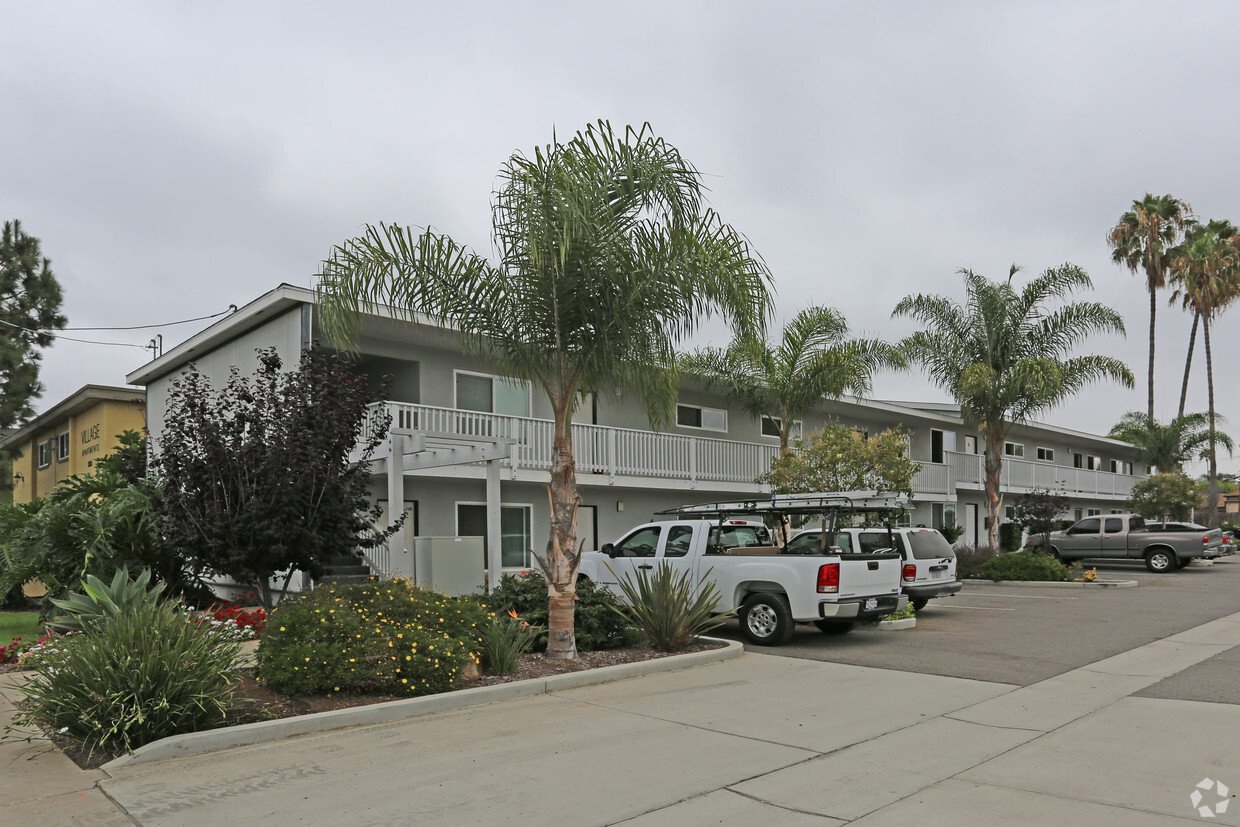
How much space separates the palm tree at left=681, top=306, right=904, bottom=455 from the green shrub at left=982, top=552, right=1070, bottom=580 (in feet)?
19.4

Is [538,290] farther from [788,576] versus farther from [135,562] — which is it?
[135,562]

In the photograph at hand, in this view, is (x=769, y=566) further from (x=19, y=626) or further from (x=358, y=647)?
(x=19, y=626)

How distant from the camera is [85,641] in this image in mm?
7125

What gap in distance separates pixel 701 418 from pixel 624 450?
16.5 ft

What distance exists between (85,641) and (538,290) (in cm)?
563

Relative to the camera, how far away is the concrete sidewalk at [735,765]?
562 cm

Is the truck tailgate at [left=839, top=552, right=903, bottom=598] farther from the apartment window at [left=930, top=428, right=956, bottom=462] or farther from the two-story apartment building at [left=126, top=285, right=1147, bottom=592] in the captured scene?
the apartment window at [left=930, top=428, right=956, bottom=462]

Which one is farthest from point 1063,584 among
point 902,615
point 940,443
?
point 940,443

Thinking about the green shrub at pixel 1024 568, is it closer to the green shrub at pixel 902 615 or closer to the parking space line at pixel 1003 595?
the parking space line at pixel 1003 595

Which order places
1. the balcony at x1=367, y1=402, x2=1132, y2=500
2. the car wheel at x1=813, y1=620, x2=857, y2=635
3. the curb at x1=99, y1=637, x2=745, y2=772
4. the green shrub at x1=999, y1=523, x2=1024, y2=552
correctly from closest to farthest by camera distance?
the curb at x1=99, y1=637, x2=745, y2=772 < the car wheel at x1=813, y1=620, x2=857, y2=635 < the balcony at x1=367, y1=402, x2=1132, y2=500 < the green shrub at x1=999, y1=523, x2=1024, y2=552

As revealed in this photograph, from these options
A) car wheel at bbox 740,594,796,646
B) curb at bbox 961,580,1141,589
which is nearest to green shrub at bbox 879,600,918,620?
car wheel at bbox 740,594,796,646

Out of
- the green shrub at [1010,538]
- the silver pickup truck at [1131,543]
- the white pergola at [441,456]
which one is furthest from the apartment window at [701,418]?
the green shrub at [1010,538]

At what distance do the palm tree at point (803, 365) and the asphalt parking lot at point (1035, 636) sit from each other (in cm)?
550

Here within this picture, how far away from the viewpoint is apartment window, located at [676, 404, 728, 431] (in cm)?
2545
